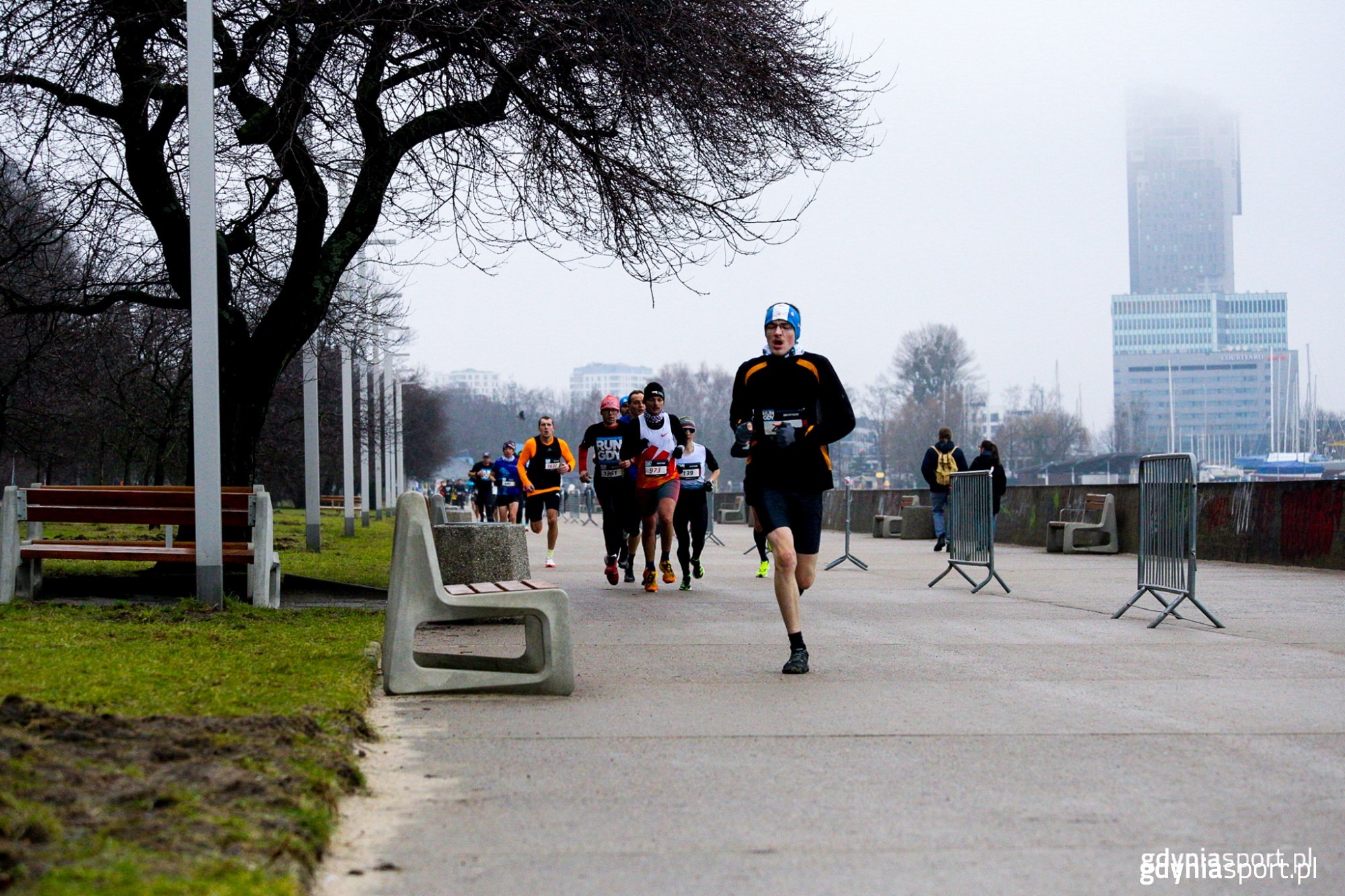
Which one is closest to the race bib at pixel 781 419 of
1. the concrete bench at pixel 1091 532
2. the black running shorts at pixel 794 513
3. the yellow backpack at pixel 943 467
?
the black running shorts at pixel 794 513

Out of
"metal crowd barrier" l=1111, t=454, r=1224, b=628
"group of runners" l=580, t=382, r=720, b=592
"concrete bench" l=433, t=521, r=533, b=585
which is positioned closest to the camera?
"metal crowd barrier" l=1111, t=454, r=1224, b=628

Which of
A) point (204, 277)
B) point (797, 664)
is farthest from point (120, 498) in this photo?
point (797, 664)

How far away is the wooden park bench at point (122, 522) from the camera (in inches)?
449

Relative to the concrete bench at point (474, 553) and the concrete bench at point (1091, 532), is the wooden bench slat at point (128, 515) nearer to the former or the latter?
the concrete bench at point (474, 553)

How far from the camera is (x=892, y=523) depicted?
34.2 m

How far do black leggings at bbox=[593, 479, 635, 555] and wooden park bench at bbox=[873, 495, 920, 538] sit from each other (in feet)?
59.2

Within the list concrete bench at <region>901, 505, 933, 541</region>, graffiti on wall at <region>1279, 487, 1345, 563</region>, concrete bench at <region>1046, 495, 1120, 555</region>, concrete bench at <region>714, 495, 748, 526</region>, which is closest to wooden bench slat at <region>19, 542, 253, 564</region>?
graffiti on wall at <region>1279, 487, 1345, 563</region>

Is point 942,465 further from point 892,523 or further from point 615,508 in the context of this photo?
point 615,508

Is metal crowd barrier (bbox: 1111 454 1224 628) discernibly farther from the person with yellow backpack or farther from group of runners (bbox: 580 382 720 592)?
the person with yellow backpack

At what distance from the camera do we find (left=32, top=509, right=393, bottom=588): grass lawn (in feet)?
50.1

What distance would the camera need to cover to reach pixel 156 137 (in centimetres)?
1379

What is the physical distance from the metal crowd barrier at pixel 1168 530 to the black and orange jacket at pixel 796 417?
3804 millimetres

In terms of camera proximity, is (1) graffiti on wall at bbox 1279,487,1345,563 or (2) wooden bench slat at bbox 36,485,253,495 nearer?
(2) wooden bench slat at bbox 36,485,253,495

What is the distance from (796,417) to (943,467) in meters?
17.4
